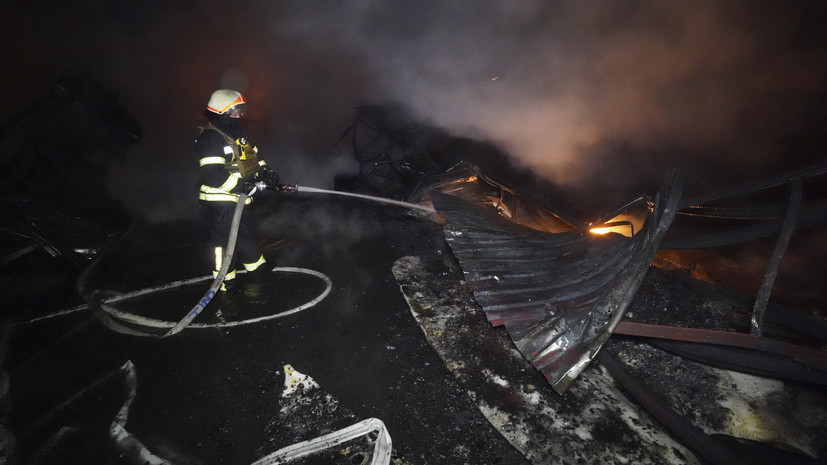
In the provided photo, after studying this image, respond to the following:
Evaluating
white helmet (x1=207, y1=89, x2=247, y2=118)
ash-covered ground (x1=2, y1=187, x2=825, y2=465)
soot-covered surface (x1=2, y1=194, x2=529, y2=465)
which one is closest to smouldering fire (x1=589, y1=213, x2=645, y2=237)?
ash-covered ground (x1=2, y1=187, x2=825, y2=465)

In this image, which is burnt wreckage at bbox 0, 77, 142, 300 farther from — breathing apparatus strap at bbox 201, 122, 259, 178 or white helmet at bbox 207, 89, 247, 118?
white helmet at bbox 207, 89, 247, 118

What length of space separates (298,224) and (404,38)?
21.9 feet

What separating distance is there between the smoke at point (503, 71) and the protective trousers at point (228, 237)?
3.57m

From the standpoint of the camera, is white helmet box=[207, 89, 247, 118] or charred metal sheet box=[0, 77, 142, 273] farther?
charred metal sheet box=[0, 77, 142, 273]

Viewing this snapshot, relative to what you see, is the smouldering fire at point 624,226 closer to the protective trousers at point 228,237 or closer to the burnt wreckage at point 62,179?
the protective trousers at point 228,237

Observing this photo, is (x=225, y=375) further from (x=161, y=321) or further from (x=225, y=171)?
(x=225, y=171)

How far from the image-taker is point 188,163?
9414 millimetres

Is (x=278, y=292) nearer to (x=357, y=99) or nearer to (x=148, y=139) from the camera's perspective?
(x=148, y=139)

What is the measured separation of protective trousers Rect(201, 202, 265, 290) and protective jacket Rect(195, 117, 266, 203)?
0.13 m

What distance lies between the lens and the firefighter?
4023 mm

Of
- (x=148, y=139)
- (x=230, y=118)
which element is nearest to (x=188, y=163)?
(x=148, y=139)

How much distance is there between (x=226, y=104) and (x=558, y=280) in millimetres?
3960

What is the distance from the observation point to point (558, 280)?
3256mm

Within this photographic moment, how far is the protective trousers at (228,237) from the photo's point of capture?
14.0 feet
